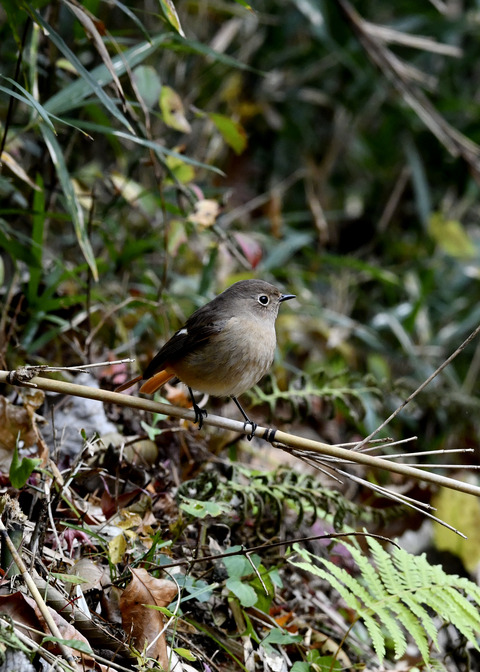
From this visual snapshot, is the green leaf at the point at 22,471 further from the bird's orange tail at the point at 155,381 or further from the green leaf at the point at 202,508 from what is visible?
the bird's orange tail at the point at 155,381

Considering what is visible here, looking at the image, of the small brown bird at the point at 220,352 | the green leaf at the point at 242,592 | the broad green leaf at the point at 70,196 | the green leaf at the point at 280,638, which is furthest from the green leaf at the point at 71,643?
the broad green leaf at the point at 70,196

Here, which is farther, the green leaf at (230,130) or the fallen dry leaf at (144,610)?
the green leaf at (230,130)

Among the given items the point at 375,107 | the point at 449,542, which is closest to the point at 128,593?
the point at 449,542

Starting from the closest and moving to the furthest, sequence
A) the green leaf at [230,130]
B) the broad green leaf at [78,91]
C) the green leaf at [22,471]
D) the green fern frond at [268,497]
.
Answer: the green leaf at [22,471] → the green fern frond at [268,497] → the broad green leaf at [78,91] → the green leaf at [230,130]

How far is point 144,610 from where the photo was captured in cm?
253

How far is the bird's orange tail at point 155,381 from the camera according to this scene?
350 cm

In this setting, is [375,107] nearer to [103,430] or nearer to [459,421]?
[459,421]

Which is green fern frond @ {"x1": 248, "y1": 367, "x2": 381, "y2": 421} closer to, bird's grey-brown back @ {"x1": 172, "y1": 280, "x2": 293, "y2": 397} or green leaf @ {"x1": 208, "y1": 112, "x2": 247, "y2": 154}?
bird's grey-brown back @ {"x1": 172, "y1": 280, "x2": 293, "y2": 397}

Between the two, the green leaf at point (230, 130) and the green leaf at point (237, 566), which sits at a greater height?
the green leaf at point (230, 130)

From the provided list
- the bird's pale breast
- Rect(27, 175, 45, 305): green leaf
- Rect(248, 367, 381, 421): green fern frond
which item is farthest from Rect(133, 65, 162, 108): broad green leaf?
Rect(248, 367, 381, 421): green fern frond

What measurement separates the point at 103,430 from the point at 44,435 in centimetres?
27

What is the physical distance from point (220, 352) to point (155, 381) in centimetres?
50

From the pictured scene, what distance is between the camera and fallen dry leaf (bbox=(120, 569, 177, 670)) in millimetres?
2486

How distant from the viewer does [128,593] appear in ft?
8.30
